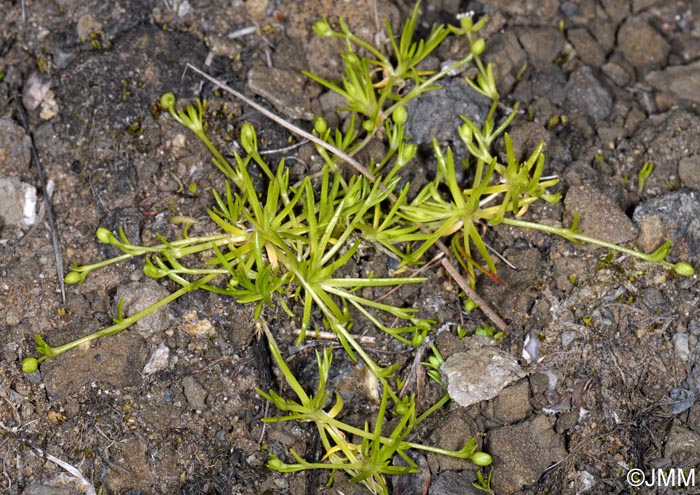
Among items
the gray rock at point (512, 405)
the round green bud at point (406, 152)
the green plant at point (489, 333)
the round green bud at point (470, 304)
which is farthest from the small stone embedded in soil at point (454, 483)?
the round green bud at point (406, 152)

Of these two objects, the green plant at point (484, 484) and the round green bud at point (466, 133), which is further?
the round green bud at point (466, 133)

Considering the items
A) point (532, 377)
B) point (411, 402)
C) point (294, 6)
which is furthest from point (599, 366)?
point (294, 6)

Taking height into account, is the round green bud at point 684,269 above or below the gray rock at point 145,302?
above

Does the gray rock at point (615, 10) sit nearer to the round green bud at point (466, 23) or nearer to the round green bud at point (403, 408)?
the round green bud at point (466, 23)

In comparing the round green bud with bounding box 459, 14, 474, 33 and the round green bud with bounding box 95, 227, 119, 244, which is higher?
the round green bud with bounding box 459, 14, 474, 33

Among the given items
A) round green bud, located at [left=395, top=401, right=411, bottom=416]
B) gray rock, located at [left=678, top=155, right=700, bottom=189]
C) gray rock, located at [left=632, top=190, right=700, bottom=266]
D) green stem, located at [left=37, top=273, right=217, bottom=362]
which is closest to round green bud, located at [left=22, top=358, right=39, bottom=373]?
green stem, located at [left=37, top=273, right=217, bottom=362]

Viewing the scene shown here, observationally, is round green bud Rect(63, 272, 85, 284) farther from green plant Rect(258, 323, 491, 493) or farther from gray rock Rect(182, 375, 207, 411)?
green plant Rect(258, 323, 491, 493)
